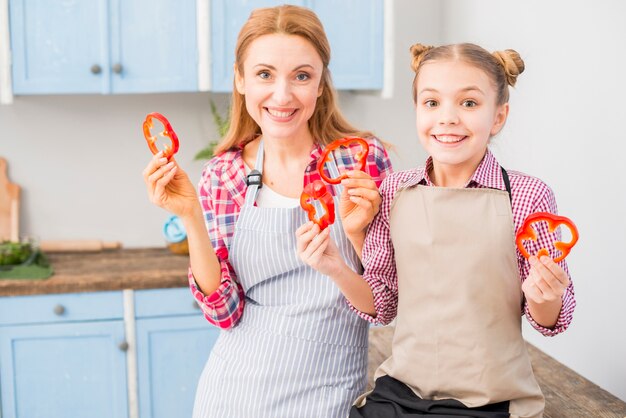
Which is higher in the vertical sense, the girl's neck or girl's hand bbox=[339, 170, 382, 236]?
the girl's neck

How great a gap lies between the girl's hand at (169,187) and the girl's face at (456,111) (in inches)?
21.3

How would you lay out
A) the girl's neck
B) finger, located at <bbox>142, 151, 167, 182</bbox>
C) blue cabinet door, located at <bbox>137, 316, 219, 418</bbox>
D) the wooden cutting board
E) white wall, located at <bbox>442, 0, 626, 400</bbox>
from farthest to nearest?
the wooden cutting board, blue cabinet door, located at <bbox>137, 316, 219, 418</bbox>, white wall, located at <bbox>442, 0, 626, 400</bbox>, finger, located at <bbox>142, 151, 167, 182</bbox>, the girl's neck

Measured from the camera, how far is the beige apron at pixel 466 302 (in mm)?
1411

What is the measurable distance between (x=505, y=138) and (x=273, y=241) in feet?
3.65

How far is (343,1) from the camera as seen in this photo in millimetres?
3055

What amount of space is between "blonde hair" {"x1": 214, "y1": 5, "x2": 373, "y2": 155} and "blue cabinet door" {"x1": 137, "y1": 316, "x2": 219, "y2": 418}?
1126mm

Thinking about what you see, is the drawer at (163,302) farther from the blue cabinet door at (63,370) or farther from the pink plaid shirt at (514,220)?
the pink plaid shirt at (514,220)

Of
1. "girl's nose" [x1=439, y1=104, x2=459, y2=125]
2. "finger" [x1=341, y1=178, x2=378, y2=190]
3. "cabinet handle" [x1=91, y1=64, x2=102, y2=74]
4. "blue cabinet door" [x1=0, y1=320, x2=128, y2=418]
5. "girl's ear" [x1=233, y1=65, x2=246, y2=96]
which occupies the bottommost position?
"blue cabinet door" [x1=0, y1=320, x2=128, y2=418]

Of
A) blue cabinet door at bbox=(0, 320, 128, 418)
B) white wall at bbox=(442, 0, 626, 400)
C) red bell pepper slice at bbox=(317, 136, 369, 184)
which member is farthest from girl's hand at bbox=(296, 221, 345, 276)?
blue cabinet door at bbox=(0, 320, 128, 418)

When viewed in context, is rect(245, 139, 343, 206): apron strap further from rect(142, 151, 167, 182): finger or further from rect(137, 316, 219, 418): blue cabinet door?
rect(137, 316, 219, 418): blue cabinet door

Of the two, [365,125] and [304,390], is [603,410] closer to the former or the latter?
[304,390]

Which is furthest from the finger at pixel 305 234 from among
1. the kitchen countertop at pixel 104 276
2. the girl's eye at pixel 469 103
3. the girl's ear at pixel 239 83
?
the kitchen countertop at pixel 104 276

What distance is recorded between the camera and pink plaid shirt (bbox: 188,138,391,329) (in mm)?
1825

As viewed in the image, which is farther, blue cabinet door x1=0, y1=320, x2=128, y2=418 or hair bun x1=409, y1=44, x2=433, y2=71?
blue cabinet door x1=0, y1=320, x2=128, y2=418
